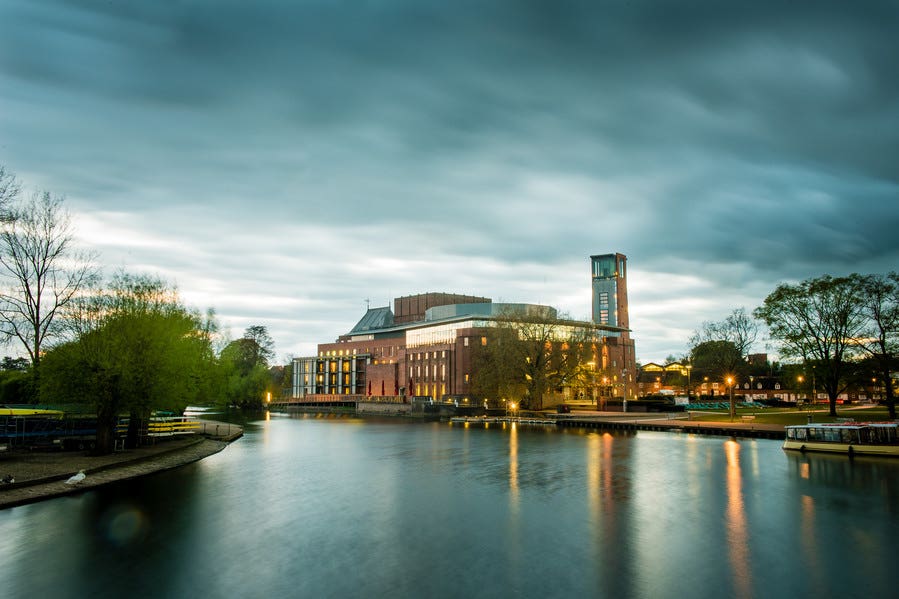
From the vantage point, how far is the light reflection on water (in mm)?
18984

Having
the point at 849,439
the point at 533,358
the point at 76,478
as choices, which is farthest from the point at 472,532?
the point at 533,358

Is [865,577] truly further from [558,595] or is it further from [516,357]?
[516,357]

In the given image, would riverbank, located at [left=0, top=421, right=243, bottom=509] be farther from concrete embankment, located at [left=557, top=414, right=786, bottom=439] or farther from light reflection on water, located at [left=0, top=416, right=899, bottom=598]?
concrete embankment, located at [left=557, top=414, right=786, bottom=439]

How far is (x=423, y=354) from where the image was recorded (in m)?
148

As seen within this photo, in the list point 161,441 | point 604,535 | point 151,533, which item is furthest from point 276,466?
point 604,535

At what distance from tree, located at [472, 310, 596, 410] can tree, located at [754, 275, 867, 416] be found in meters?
32.1

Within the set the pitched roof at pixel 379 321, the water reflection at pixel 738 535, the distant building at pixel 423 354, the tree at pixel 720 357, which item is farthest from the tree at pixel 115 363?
the pitched roof at pixel 379 321

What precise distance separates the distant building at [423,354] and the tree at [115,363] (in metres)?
70.2

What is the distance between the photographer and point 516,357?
99.5 metres

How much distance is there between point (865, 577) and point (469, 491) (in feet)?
65.5

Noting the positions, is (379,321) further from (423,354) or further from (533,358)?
(533,358)

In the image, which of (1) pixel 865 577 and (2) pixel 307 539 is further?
(2) pixel 307 539

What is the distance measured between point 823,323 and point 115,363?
7430 cm

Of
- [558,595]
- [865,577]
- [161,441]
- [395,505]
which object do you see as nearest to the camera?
[558,595]
